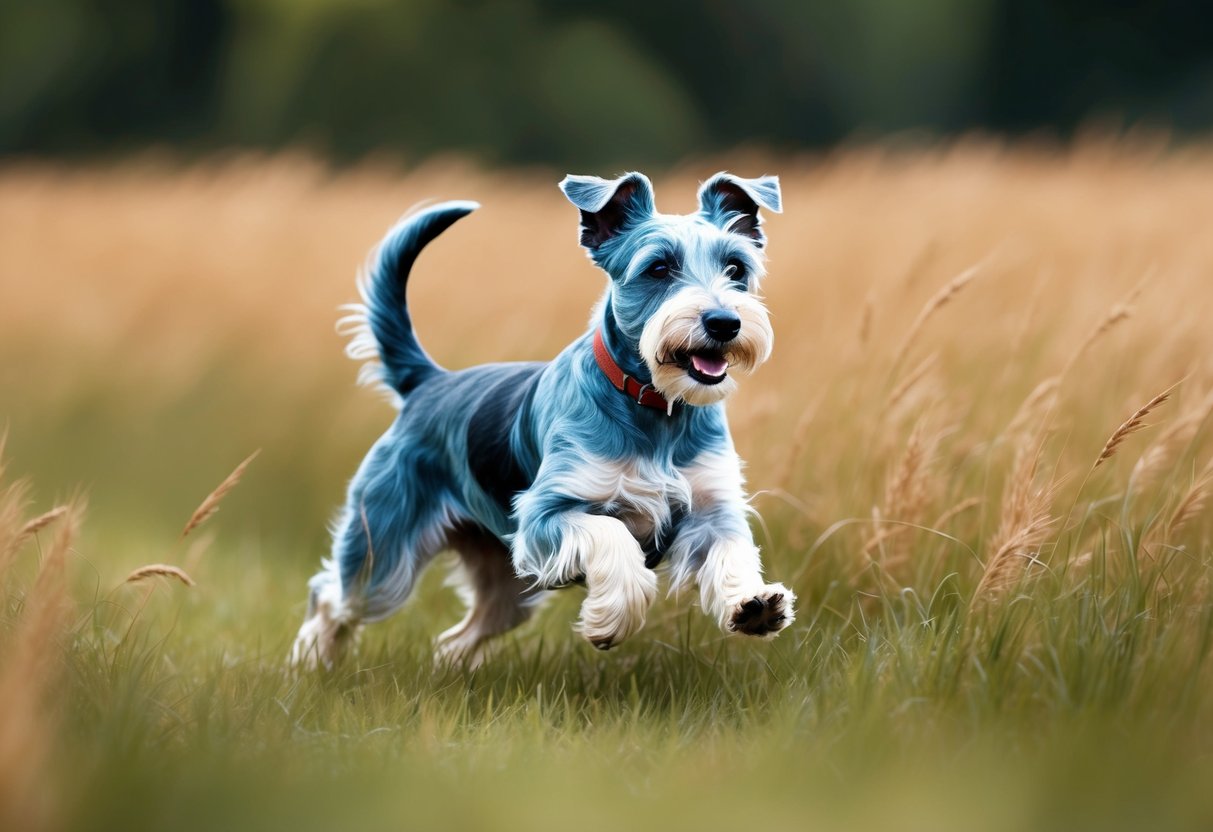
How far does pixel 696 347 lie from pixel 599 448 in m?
0.44

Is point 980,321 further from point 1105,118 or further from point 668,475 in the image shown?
point 1105,118

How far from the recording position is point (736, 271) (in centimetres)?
392

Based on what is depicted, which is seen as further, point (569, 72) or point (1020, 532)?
point (569, 72)

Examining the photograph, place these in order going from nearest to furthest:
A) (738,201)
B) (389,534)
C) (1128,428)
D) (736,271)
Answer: (1128,428) → (736,271) → (738,201) → (389,534)

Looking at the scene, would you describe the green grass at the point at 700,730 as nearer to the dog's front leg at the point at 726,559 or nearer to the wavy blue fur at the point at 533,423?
the dog's front leg at the point at 726,559

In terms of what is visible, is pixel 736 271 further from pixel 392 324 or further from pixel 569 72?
pixel 569 72

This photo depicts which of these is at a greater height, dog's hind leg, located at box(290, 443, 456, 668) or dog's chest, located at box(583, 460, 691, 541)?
dog's chest, located at box(583, 460, 691, 541)

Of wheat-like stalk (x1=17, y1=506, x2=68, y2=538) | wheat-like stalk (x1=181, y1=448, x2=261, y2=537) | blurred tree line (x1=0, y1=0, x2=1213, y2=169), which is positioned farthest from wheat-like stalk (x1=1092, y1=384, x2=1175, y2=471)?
blurred tree line (x1=0, y1=0, x2=1213, y2=169)

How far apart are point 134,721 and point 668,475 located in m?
1.55

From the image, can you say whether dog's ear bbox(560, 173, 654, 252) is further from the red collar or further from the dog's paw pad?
the dog's paw pad

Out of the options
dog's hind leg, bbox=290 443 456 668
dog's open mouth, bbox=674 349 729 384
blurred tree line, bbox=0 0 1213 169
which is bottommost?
dog's hind leg, bbox=290 443 456 668

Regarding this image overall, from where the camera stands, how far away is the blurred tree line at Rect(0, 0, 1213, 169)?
23.8 metres

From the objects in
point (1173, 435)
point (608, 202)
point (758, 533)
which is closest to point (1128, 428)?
point (1173, 435)

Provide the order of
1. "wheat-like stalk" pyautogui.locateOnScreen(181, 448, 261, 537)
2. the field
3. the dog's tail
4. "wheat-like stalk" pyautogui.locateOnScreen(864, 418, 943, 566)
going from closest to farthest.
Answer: the field, "wheat-like stalk" pyautogui.locateOnScreen(181, 448, 261, 537), "wheat-like stalk" pyautogui.locateOnScreen(864, 418, 943, 566), the dog's tail
